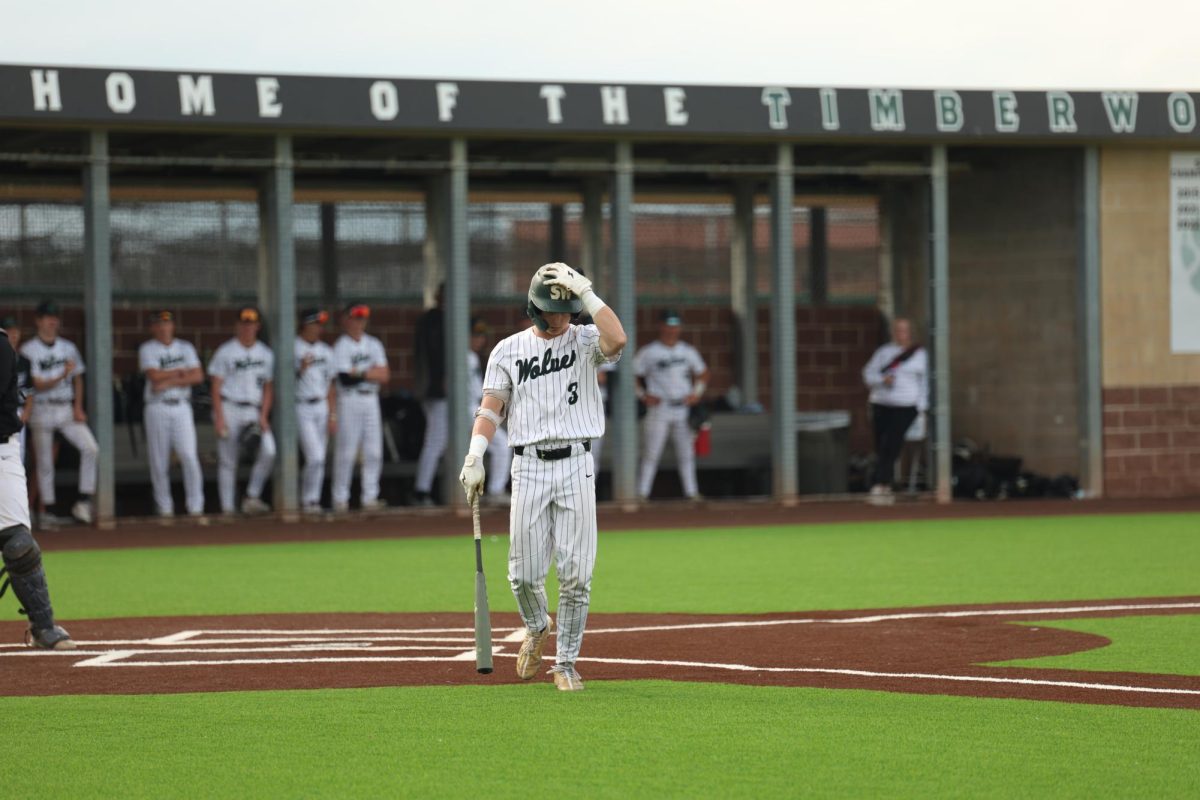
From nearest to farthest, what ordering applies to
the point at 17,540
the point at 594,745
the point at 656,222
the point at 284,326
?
the point at 594,745 < the point at 17,540 < the point at 284,326 < the point at 656,222

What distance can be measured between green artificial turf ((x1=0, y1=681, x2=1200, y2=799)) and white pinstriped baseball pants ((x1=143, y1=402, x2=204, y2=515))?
32.0ft

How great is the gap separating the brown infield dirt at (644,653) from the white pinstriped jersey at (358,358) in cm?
727

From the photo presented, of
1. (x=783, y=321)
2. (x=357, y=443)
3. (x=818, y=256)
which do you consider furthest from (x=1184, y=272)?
(x=357, y=443)

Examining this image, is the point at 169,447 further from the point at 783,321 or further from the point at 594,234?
the point at 783,321

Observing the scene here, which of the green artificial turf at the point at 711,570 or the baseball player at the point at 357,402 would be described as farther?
the baseball player at the point at 357,402

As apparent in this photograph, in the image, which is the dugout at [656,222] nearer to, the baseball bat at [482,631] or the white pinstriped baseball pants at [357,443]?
the white pinstriped baseball pants at [357,443]

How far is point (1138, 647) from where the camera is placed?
854 centimetres

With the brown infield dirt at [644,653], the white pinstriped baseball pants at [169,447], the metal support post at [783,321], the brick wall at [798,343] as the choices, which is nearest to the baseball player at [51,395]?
the white pinstriped baseball pants at [169,447]

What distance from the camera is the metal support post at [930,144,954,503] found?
61.9 feet

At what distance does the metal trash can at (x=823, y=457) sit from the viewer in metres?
19.8

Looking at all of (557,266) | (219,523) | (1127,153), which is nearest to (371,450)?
(219,523)

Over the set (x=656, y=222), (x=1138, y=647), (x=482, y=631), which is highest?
(x=656, y=222)

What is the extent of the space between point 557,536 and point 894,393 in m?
11.7

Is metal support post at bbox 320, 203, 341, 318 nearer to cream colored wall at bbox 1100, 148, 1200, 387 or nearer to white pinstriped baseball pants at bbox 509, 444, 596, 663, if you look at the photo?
cream colored wall at bbox 1100, 148, 1200, 387
